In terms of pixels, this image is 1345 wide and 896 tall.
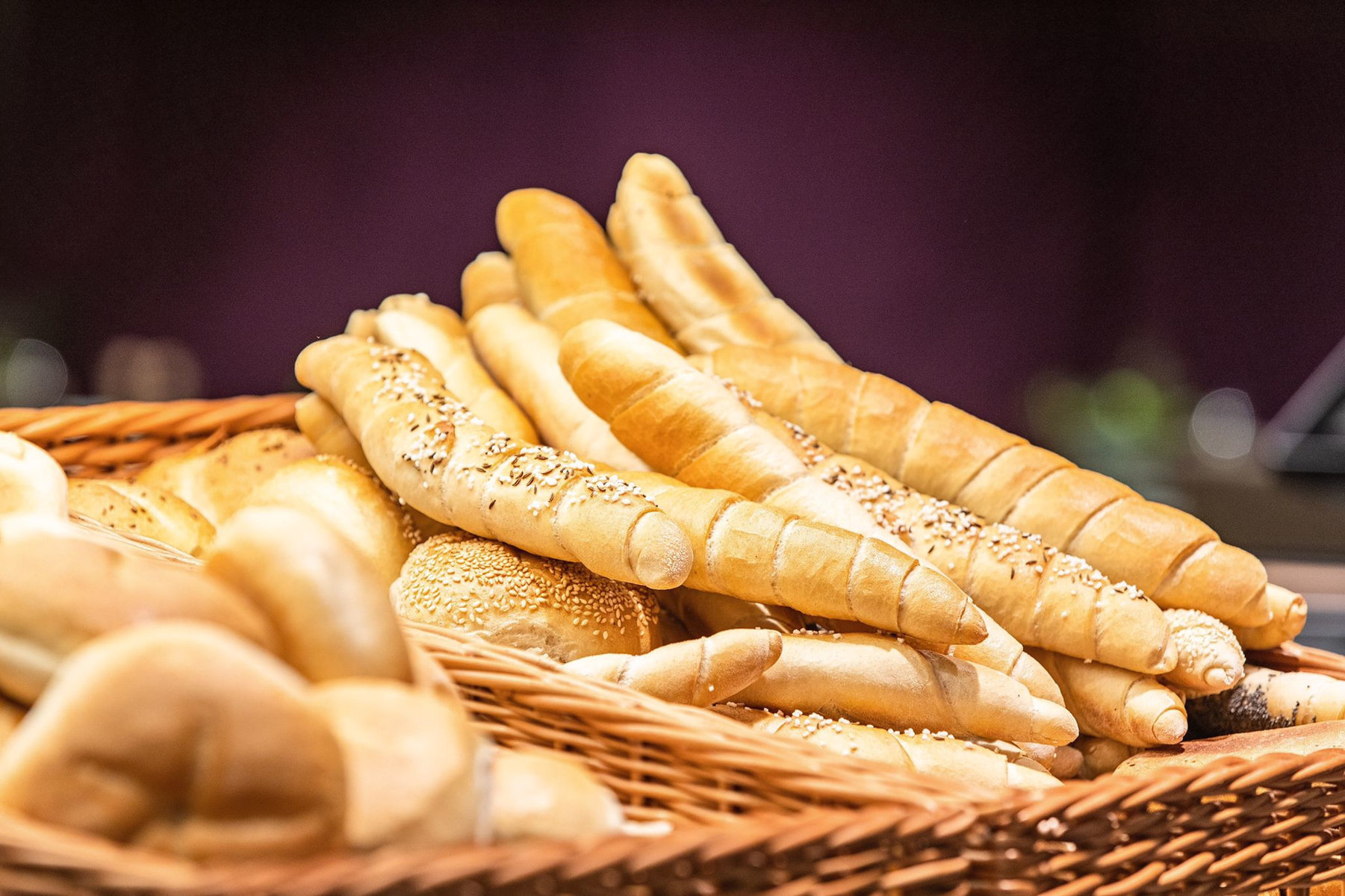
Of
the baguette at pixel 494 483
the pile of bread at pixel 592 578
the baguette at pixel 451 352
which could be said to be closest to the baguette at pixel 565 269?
the pile of bread at pixel 592 578

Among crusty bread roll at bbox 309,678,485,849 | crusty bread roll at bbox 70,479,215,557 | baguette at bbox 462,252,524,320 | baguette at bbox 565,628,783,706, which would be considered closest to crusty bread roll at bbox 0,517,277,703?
crusty bread roll at bbox 309,678,485,849

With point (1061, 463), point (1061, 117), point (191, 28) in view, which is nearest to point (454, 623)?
point (1061, 463)

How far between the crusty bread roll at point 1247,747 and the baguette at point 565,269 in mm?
984

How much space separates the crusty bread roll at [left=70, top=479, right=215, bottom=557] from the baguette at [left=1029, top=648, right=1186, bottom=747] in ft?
4.34

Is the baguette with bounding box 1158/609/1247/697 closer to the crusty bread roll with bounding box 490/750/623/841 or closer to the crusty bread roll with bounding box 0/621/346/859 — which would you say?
the crusty bread roll with bounding box 490/750/623/841

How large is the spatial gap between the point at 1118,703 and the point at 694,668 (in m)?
0.67

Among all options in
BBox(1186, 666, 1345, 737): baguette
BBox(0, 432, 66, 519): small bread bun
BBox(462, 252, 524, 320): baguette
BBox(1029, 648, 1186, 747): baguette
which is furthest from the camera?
Result: BBox(462, 252, 524, 320): baguette

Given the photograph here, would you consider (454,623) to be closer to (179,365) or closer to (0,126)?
(179,365)

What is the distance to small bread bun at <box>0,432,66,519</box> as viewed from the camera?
3.47 ft

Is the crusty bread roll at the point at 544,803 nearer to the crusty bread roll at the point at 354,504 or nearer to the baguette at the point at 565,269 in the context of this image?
the crusty bread roll at the point at 354,504

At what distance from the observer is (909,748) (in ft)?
4.10

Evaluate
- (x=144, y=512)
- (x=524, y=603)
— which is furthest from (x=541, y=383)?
(x=144, y=512)

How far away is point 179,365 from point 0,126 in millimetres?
879

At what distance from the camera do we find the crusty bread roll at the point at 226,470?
1.76m
